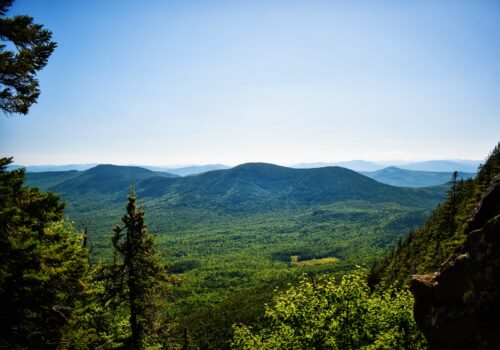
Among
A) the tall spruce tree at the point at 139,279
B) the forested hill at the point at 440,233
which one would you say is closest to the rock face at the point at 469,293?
the tall spruce tree at the point at 139,279

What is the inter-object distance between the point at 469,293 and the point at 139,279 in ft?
56.1

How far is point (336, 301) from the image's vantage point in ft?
57.3

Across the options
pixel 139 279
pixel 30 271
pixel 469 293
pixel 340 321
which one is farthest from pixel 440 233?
pixel 30 271

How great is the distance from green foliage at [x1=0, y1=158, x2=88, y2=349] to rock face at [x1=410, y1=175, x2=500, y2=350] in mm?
11794

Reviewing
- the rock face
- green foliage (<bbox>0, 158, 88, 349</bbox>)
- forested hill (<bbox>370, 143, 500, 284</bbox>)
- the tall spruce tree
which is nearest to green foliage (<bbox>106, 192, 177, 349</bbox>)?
the tall spruce tree

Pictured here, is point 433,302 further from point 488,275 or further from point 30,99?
point 30,99

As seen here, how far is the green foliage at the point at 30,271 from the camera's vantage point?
818 centimetres

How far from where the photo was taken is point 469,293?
349 inches

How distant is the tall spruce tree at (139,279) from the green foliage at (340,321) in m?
5.90

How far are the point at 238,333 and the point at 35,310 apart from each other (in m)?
12.4

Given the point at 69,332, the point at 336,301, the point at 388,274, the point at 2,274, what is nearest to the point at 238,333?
the point at 336,301

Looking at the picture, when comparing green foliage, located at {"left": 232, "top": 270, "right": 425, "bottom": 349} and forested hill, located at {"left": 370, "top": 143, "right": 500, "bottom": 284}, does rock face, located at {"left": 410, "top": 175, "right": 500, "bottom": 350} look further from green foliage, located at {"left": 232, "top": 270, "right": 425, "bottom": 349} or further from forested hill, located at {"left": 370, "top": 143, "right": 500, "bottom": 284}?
forested hill, located at {"left": 370, "top": 143, "right": 500, "bottom": 284}

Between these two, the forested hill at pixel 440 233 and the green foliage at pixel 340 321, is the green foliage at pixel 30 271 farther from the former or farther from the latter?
the forested hill at pixel 440 233

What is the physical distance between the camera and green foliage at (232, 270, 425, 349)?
624 inches
